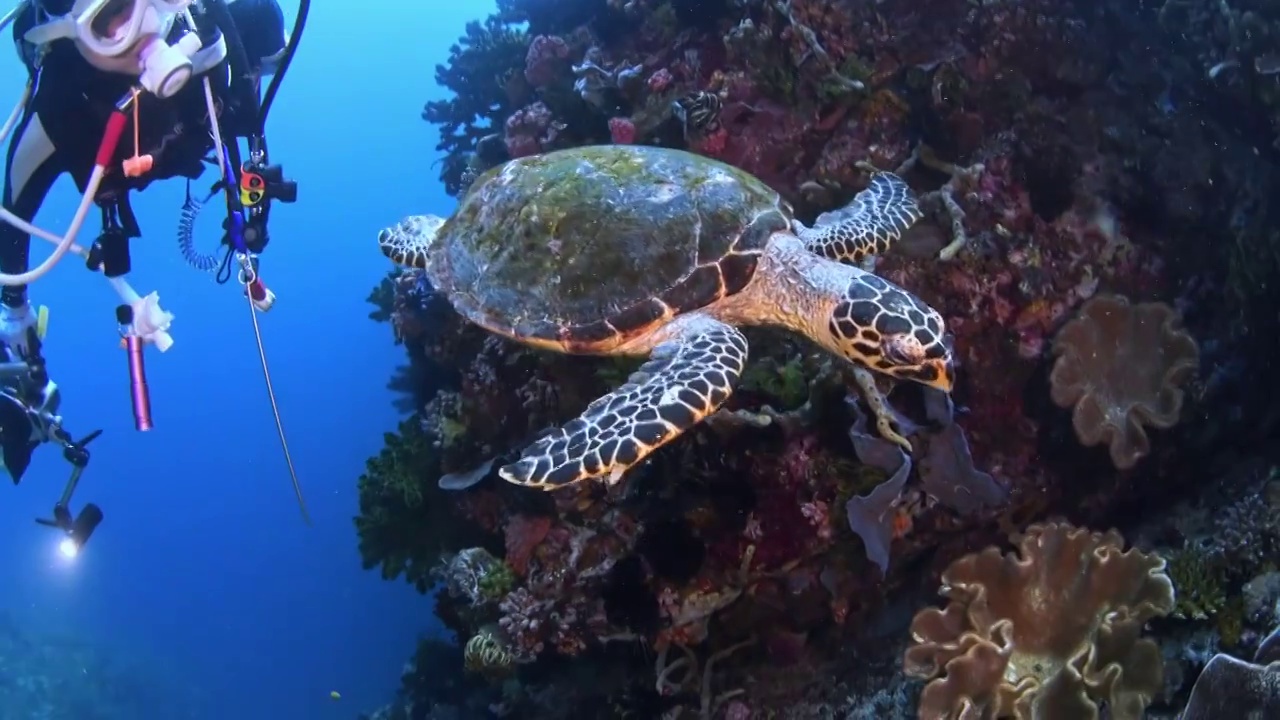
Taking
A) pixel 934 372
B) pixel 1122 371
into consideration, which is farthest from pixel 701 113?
pixel 1122 371

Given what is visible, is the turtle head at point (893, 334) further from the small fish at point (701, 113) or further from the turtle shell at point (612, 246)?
the small fish at point (701, 113)

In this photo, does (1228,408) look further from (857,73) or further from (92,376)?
(92,376)

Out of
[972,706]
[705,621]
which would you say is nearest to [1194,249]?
[972,706]

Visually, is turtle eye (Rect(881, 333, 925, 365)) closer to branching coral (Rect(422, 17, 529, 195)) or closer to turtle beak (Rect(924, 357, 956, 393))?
turtle beak (Rect(924, 357, 956, 393))

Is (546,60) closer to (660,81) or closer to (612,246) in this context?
(660,81)

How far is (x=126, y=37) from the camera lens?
4.03 metres

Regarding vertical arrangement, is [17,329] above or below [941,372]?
above

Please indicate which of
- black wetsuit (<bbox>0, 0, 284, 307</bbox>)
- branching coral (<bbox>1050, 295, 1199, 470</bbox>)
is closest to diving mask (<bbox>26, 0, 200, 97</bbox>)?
black wetsuit (<bbox>0, 0, 284, 307</bbox>)

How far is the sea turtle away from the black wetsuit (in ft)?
6.19

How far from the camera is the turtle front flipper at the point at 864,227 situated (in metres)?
4.26

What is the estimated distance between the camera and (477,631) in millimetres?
5379

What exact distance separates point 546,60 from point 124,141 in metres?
4.14

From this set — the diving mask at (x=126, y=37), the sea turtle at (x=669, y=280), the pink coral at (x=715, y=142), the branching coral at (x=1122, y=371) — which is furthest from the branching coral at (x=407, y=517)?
the branching coral at (x=1122, y=371)

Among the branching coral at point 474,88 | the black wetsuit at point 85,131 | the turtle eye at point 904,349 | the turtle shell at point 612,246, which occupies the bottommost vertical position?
the turtle eye at point 904,349
